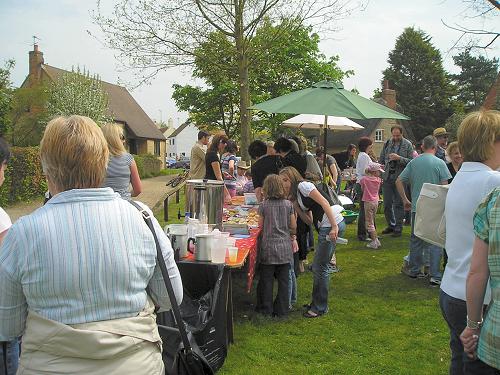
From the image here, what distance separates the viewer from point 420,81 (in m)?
49.3

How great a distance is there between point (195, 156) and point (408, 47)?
48.4 meters

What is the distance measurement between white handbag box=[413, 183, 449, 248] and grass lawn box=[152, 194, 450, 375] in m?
1.17

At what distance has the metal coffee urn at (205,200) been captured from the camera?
16.2ft

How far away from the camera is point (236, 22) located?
11.6 metres

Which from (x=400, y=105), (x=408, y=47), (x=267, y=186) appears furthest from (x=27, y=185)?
(x=408, y=47)

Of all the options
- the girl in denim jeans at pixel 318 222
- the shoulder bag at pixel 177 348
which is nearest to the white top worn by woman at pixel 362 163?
the girl in denim jeans at pixel 318 222

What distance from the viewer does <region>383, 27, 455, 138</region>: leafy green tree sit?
4769 cm

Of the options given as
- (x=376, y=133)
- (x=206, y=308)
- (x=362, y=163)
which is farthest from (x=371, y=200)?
(x=376, y=133)

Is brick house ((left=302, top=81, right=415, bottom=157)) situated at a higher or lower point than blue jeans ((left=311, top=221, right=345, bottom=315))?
higher

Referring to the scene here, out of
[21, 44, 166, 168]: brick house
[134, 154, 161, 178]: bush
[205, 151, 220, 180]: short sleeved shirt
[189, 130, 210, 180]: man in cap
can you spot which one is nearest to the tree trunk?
[189, 130, 210, 180]: man in cap

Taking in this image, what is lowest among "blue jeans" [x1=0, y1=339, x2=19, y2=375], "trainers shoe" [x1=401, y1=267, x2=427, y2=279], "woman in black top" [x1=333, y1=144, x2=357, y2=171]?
"trainers shoe" [x1=401, y1=267, x2=427, y2=279]

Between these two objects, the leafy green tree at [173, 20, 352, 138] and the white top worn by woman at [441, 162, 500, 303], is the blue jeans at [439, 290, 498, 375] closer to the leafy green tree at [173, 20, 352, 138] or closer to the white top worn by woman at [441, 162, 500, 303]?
the white top worn by woman at [441, 162, 500, 303]

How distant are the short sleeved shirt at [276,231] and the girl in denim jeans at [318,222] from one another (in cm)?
21

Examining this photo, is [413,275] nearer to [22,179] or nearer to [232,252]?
[232,252]
